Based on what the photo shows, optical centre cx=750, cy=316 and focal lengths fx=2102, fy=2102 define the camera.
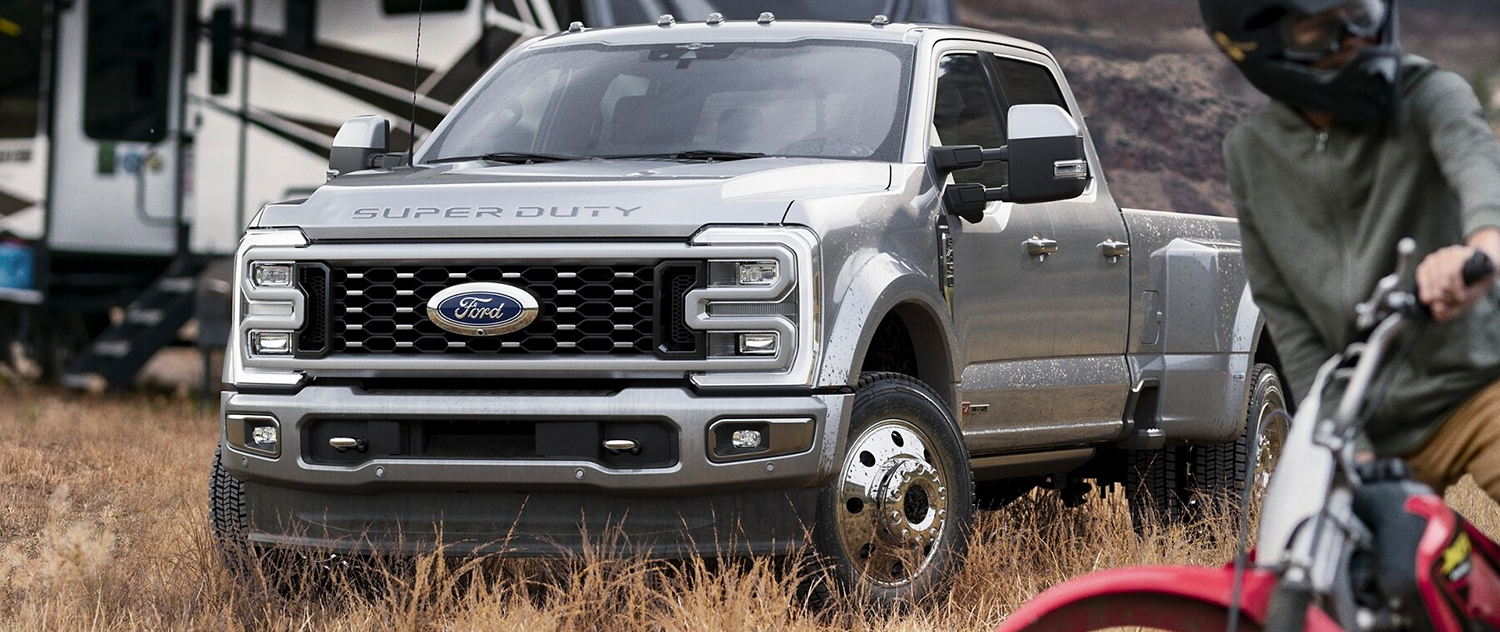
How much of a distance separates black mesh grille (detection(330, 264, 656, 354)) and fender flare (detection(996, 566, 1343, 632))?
2.45 metres

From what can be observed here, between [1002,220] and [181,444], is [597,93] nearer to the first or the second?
[1002,220]

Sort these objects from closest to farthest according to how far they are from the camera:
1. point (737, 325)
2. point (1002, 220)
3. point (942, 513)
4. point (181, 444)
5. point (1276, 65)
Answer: point (1276, 65) < point (737, 325) < point (942, 513) < point (1002, 220) < point (181, 444)

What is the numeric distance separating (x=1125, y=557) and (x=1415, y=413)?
3.62 meters

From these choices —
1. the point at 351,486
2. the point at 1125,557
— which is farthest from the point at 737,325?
the point at 1125,557

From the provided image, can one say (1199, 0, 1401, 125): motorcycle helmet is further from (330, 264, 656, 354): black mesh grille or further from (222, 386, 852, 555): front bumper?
(330, 264, 656, 354): black mesh grille

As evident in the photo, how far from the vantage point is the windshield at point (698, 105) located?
6648 mm

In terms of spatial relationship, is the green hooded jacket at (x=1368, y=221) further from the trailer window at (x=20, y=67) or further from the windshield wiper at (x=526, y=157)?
the trailer window at (x=20, y=67)

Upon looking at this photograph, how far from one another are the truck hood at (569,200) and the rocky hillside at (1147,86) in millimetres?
16874

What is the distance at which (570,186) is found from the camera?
582 cm

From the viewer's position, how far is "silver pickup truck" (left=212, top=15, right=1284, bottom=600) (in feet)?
18.3

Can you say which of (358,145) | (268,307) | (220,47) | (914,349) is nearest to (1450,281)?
(914,349)

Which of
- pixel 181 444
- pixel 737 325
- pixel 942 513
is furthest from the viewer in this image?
pixel 181 444

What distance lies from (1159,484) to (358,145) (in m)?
3.58

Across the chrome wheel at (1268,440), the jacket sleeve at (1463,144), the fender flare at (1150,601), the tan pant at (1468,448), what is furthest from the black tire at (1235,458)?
the fender flare at (1150,601)
